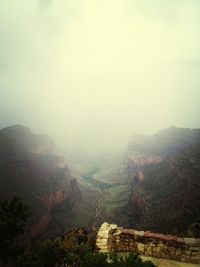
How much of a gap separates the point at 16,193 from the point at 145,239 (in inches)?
2484

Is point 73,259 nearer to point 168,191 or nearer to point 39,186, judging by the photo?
point 168,191

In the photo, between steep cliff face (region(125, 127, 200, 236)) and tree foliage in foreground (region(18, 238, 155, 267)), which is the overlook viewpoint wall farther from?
steep cliff face (region(125, 127, 200, 236))

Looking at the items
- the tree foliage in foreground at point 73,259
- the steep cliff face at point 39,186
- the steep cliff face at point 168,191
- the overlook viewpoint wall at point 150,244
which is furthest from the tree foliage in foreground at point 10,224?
the steep cliff face at point 39,186

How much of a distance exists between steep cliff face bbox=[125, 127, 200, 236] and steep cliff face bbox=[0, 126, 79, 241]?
18.9 m

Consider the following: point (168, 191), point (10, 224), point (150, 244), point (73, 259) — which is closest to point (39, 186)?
point (168, 191)

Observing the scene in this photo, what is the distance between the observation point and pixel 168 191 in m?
84.1

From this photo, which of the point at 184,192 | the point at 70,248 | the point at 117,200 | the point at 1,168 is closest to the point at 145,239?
the point at 70,248

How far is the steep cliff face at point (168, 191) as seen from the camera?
63250 millimetres

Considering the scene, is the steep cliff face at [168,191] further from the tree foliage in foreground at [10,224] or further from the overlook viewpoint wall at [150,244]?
the tree foliage in foreground at [10,224]

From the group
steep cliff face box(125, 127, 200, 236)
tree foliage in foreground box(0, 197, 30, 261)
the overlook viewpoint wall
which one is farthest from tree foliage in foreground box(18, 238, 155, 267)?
steep cliff face box(125, 127, 200, 236)

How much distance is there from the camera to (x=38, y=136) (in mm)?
163500

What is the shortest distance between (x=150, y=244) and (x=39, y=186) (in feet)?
243

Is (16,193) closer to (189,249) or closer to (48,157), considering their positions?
(48,157)

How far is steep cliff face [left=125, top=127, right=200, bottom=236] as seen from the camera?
208 ft
